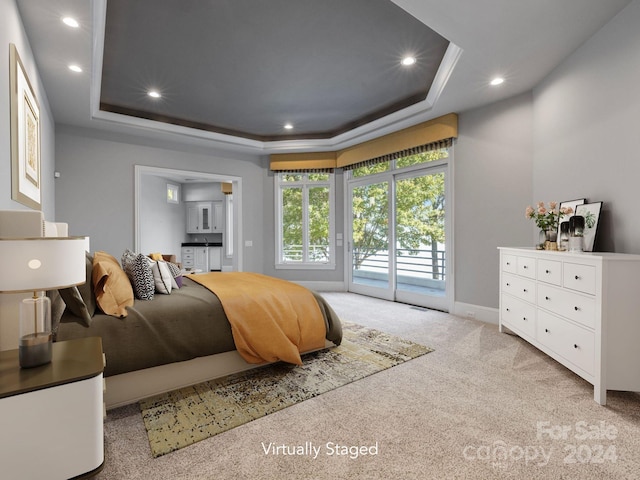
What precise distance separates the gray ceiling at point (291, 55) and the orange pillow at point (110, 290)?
1.71 meters

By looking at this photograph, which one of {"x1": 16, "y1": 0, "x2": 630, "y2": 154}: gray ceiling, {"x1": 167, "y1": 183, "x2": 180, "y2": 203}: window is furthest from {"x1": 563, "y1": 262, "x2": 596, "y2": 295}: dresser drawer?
{"x1": 167, "y1": 183, "x2": 180, "y2": 203}: window

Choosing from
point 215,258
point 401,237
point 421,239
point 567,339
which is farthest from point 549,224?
point 215,258

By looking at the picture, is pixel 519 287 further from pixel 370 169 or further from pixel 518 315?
pixel 370 169

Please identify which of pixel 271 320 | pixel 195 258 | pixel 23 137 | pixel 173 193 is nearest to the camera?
pixel 23 137

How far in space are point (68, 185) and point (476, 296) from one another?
18.2 feet

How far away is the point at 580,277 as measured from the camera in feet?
7.36

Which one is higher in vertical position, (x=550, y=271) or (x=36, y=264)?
(x=36, y=264)

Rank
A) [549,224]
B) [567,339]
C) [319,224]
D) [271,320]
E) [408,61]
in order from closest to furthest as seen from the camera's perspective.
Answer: [567,339] → [271,320] → [549,224] → [408,61] → [319,224]

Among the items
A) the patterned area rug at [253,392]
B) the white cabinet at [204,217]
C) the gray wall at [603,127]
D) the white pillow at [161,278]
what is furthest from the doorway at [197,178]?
the gray wall at [603,127]

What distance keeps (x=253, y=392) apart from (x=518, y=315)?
2.53m

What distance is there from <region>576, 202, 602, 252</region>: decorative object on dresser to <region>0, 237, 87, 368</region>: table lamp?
336 centimetres

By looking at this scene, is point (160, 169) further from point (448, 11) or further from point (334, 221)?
point (448, 11)

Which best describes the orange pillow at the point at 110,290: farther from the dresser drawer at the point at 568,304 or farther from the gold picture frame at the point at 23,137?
the dresser drawer at the point at 568,304

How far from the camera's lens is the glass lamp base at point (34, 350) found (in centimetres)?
129
